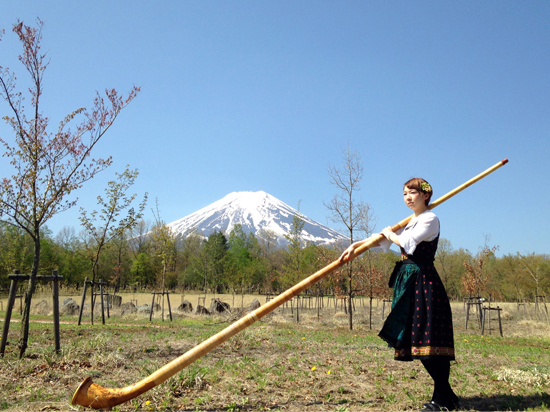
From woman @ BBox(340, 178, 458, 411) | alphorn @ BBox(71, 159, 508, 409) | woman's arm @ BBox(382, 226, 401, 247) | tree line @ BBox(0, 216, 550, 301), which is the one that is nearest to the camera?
alphorn @ BBox(71, 159, 508, 409)

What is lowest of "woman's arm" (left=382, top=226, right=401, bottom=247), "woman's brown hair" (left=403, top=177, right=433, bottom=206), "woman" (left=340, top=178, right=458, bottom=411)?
"woman" (left=340, top=178, right=458, bottom=411)

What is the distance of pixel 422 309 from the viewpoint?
3.46 meters

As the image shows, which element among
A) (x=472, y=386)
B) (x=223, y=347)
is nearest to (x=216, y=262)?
(x=223, y=347)

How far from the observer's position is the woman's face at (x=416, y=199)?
12.2ft

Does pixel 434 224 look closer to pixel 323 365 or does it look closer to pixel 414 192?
pixel 414 192

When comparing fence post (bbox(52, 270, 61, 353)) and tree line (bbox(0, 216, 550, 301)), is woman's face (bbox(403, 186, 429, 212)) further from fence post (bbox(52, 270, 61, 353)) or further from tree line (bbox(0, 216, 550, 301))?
tree line (bbox(0, 216, 550, 301))

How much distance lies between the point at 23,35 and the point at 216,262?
40.8m

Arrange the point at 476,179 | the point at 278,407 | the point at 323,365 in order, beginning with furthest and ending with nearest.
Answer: the point at 323,365, the point at 476,179, the point at 278,407

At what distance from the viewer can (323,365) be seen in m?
5.34

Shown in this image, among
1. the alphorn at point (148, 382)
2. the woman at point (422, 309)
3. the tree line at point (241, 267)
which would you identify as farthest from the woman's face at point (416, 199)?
the tree line at point (241, 267)

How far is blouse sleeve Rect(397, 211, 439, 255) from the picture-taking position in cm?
343

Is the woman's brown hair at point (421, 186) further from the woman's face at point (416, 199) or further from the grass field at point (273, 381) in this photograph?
the grass field at point (273, 381)

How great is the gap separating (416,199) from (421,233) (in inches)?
16.8

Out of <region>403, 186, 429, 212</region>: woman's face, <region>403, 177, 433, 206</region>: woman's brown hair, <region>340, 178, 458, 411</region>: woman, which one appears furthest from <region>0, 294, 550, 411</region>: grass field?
<region>403, 177, 433, 206</region>: woman's brown hair
